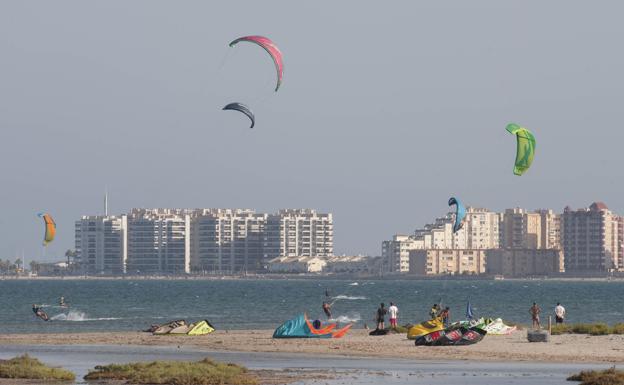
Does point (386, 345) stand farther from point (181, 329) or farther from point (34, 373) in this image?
point (34, 373)

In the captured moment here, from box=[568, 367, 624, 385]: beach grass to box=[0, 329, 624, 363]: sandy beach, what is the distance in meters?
5.91

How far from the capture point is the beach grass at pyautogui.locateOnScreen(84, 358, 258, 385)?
27.1 m

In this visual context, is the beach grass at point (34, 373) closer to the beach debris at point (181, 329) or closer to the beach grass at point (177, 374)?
the beach grass at point (177, 374)

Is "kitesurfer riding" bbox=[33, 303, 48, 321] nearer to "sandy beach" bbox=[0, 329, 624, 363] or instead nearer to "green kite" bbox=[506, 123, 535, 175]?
"sandy beach" bbox=[0, 329, 624, 363]

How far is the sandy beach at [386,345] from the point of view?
3525 centimetres

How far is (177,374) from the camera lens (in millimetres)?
27344

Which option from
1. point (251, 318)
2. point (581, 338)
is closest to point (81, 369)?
point (581, 338)

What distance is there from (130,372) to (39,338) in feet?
55.9

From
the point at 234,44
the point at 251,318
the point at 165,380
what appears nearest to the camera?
the point at 165,380

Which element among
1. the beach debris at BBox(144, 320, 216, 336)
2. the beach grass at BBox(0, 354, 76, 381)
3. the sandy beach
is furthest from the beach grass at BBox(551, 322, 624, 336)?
the beach grass at BBox(0, 354, 76, 381)

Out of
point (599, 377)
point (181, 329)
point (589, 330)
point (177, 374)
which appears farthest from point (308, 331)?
point (599, 377)

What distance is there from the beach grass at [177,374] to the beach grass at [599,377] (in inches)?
258

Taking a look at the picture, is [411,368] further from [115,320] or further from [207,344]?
[115,320]

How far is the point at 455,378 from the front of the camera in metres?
28.7
